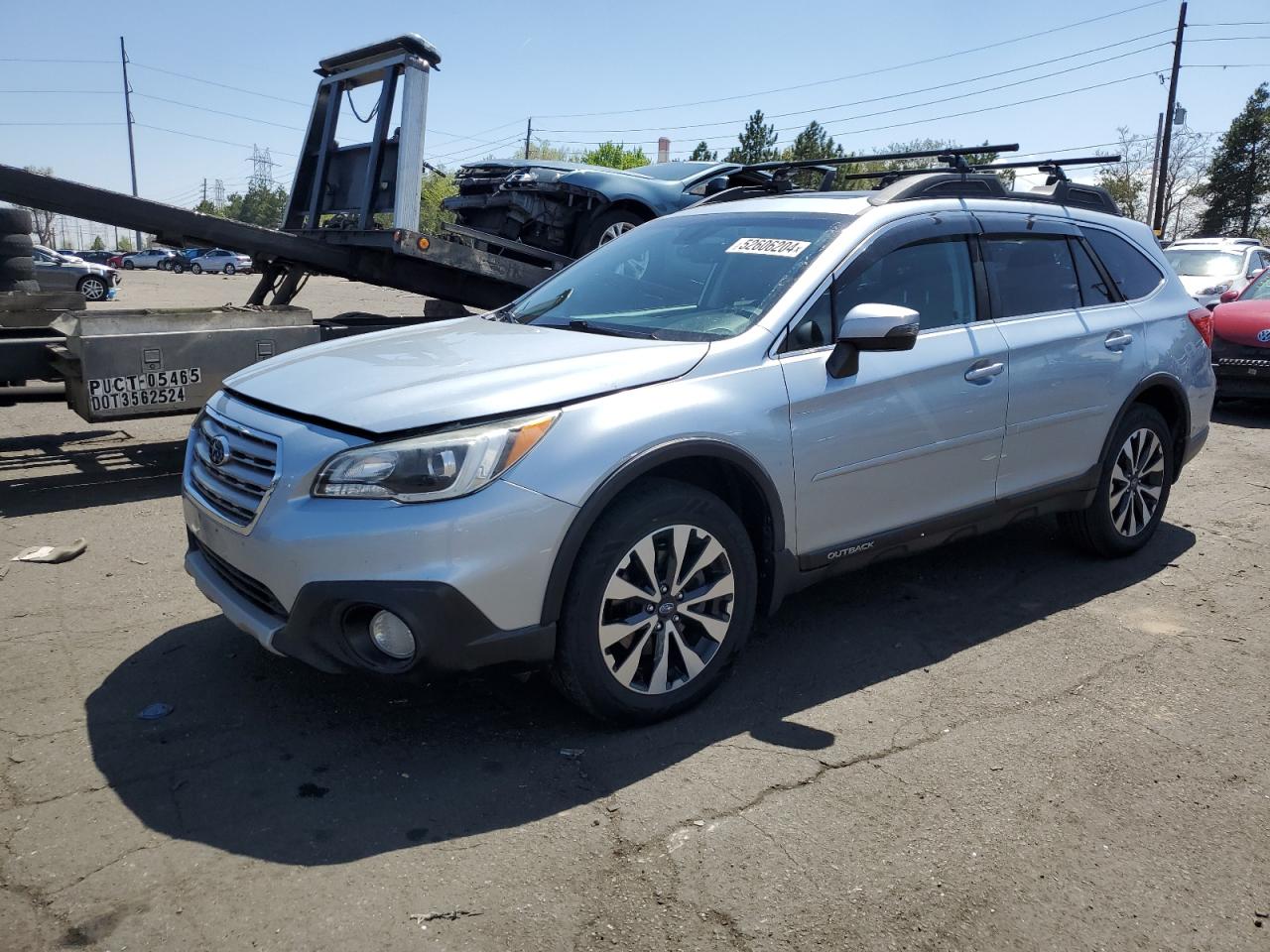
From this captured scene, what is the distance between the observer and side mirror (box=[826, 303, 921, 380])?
365 centimetres

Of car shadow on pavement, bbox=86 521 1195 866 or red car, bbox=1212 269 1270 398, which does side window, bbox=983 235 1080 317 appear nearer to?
car shadow on pavement, bbox=86 521 1195 866

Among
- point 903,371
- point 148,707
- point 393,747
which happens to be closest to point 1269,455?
point 903,371

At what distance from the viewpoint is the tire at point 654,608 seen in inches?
126

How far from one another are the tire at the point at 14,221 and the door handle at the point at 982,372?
842 centimetres

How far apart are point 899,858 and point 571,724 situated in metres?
1.16

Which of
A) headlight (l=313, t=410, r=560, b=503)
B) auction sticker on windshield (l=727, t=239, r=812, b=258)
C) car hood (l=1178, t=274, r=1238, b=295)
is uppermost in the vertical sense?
car hood (l=1178, t=274, r=1238, b=295)

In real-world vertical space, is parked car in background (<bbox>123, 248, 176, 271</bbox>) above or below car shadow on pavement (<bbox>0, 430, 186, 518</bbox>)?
below

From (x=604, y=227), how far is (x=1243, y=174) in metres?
61.5

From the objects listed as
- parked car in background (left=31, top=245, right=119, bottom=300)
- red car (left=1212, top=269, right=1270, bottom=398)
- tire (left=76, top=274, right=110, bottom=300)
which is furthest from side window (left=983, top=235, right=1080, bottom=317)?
tire (left=76, top=274, right=110, bottom=300)

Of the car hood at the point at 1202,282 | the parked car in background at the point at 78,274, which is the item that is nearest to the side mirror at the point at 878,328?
the car hood at the point at 1202,282

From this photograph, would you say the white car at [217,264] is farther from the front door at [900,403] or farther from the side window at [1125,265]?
the front door at [900,403]

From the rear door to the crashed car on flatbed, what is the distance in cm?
419

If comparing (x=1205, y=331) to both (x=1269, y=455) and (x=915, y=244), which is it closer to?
(x=915, y=244)

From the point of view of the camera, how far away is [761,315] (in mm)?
3773
